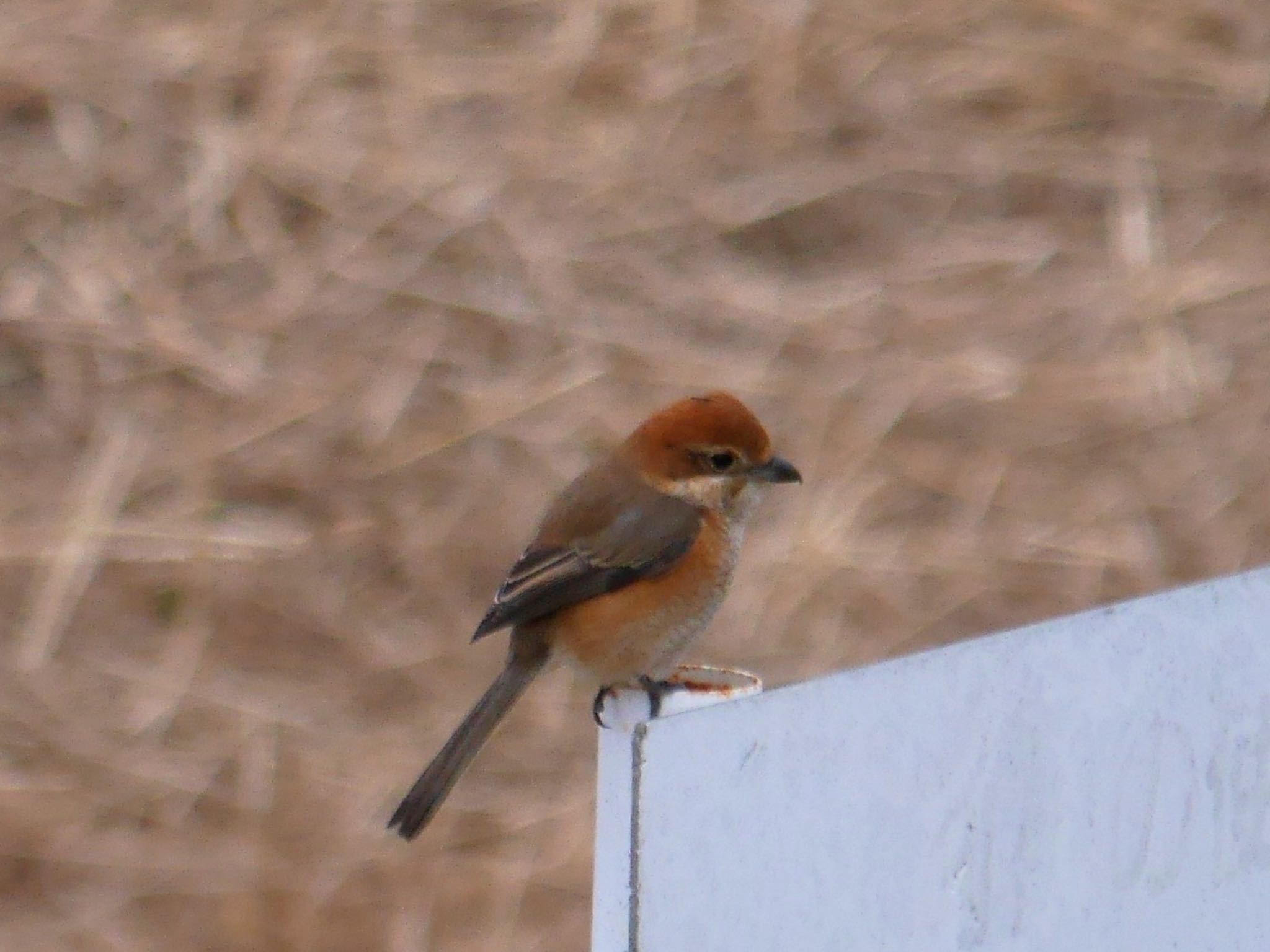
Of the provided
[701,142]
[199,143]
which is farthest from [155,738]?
[701,142]

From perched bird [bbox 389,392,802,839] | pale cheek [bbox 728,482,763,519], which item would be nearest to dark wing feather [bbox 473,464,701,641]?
perched bird [bbox 389,392,802,839]

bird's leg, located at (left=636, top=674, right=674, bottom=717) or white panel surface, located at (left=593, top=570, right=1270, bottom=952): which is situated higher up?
bird's leg, located at (left=636, top=674, right=674, bottom=717)

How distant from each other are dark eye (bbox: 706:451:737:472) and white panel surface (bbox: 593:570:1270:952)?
6.32 ft

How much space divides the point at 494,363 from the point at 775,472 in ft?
8.11

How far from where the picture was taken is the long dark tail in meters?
3.75

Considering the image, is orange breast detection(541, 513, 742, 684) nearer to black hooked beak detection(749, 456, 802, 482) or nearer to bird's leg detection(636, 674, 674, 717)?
bird's leg detection(636, 674, 674, 717)

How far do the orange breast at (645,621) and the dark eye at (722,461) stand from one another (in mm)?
155

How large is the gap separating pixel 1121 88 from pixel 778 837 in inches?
220

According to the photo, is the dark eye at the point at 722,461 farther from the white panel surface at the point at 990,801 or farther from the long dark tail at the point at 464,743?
the white panel surface at the point at 990,801

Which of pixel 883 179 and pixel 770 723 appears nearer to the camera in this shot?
pixel 770 723

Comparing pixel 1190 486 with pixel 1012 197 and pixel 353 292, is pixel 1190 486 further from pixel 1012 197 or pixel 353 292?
pixel 353 292

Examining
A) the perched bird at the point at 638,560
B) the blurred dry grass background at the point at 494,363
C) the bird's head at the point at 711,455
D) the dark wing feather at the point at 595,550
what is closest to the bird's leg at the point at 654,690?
the perched bird at the point at 638,560

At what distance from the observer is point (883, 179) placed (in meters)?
7.09

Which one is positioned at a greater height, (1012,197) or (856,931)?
(1012,197)
